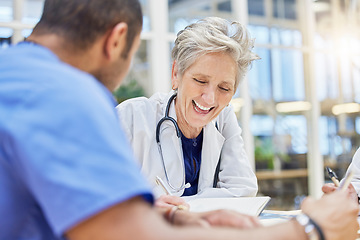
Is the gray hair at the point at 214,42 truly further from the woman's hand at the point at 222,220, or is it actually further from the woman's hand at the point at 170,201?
the woman's hand at the point at 222,220

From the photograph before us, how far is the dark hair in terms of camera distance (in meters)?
0.69

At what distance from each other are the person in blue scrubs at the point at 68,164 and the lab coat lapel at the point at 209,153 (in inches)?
41.5

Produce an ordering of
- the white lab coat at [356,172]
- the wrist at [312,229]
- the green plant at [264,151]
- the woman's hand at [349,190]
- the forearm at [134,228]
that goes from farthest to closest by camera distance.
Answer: the green plant at [264,151], the white lab coat at [356,172], the woman's hand at [349,190], the wrist at [312,229], the forearm at [134,228]

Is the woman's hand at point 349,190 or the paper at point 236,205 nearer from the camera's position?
the paper at point 236,205

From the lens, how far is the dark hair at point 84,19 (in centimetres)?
69

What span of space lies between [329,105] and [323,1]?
138cm

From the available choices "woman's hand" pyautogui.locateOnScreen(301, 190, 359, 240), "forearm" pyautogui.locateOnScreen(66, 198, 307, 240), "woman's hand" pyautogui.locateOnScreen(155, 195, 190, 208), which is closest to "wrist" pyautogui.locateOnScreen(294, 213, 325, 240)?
"woman's hand" pyautogui.locateOnScreen(301, 190, 359, 240)

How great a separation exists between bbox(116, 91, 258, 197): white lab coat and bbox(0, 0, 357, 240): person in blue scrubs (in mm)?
1003

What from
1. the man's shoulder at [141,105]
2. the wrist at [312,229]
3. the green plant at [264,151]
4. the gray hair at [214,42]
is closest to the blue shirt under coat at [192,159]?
the man's shoulder at [141,105]

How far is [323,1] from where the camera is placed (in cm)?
571

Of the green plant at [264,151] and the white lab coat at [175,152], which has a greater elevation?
the white lab coat at [175,152]

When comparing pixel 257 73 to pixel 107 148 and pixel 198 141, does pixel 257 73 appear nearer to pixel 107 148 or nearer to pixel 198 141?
pixel 198 141

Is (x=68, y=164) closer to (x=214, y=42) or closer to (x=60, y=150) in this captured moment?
(x=60, y=150)

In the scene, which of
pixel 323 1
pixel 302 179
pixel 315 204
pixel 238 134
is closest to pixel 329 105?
pixel 302 179
